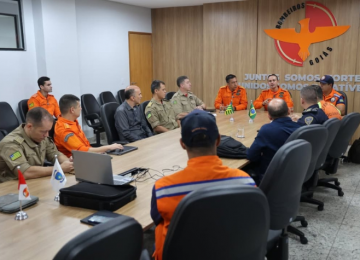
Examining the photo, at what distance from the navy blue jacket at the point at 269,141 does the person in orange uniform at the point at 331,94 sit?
2668 mm

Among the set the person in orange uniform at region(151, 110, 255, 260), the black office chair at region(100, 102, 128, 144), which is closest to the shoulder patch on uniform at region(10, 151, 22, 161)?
the person in orange uniform at region(151, 110, 255, 260)

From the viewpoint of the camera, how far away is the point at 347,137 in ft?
12.7

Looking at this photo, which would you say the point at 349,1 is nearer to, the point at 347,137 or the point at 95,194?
the point at 347,137

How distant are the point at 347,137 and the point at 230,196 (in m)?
3.14

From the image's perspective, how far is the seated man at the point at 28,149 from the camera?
2.57 meters

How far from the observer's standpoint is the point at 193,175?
1535 mm

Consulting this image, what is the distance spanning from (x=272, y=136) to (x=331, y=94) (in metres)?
3.09

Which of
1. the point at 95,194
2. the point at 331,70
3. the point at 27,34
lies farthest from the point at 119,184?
the point at 331,70

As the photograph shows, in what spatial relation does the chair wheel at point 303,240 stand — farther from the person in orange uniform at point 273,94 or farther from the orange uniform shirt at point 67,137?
the person in orange uniform at point 273,94

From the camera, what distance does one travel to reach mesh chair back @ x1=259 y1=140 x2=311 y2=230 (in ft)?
6.35

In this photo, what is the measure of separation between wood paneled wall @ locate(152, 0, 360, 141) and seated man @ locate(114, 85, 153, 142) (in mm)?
3570

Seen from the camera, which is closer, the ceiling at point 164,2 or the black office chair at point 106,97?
the black office chair at point 106,97

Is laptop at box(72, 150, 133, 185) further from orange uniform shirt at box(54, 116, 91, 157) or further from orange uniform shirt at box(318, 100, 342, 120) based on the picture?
orange uniform shirt at box(318, 100, 342, 120)

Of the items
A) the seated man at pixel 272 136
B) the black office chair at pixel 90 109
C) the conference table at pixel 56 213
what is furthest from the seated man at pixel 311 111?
the black office chair at pixel 90 109
